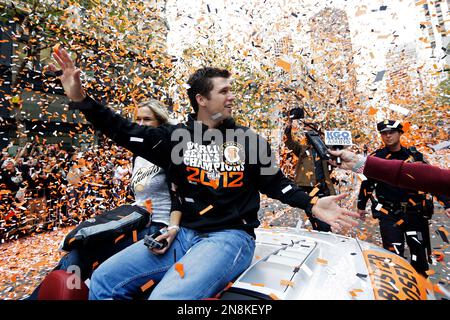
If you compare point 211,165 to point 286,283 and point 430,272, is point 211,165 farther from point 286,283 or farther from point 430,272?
point 430,272

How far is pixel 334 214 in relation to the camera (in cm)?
196

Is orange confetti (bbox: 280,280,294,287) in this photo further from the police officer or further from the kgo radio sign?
the police officer

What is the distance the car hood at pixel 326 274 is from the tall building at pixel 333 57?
28.0 ft

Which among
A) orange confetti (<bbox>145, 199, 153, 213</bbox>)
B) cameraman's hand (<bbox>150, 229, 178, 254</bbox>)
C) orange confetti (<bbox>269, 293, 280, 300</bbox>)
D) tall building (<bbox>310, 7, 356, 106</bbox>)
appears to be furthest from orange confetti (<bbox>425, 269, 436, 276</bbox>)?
tall building (<bbox>310, 7, 356, 106</bbox>)

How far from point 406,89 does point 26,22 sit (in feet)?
47.9

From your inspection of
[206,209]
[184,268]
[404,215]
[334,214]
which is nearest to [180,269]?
[184,268]

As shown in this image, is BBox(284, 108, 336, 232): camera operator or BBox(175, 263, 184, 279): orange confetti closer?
BBox(175, 263, 184, 279): orange confetti

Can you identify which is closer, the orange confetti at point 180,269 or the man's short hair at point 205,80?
the orange confetti at point 180,269

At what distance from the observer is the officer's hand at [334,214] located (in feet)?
6.24

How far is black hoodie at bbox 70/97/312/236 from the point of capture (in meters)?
2.08

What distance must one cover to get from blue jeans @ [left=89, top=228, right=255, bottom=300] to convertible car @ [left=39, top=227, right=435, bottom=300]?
0.10m

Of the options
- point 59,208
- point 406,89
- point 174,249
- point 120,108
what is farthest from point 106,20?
point 406,89

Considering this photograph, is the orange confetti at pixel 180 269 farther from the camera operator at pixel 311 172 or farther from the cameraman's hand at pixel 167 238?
the camera operator at pixel 311 172

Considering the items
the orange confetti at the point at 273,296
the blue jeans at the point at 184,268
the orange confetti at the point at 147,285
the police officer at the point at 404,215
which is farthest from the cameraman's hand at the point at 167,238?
the police officer at the point at 404,215
